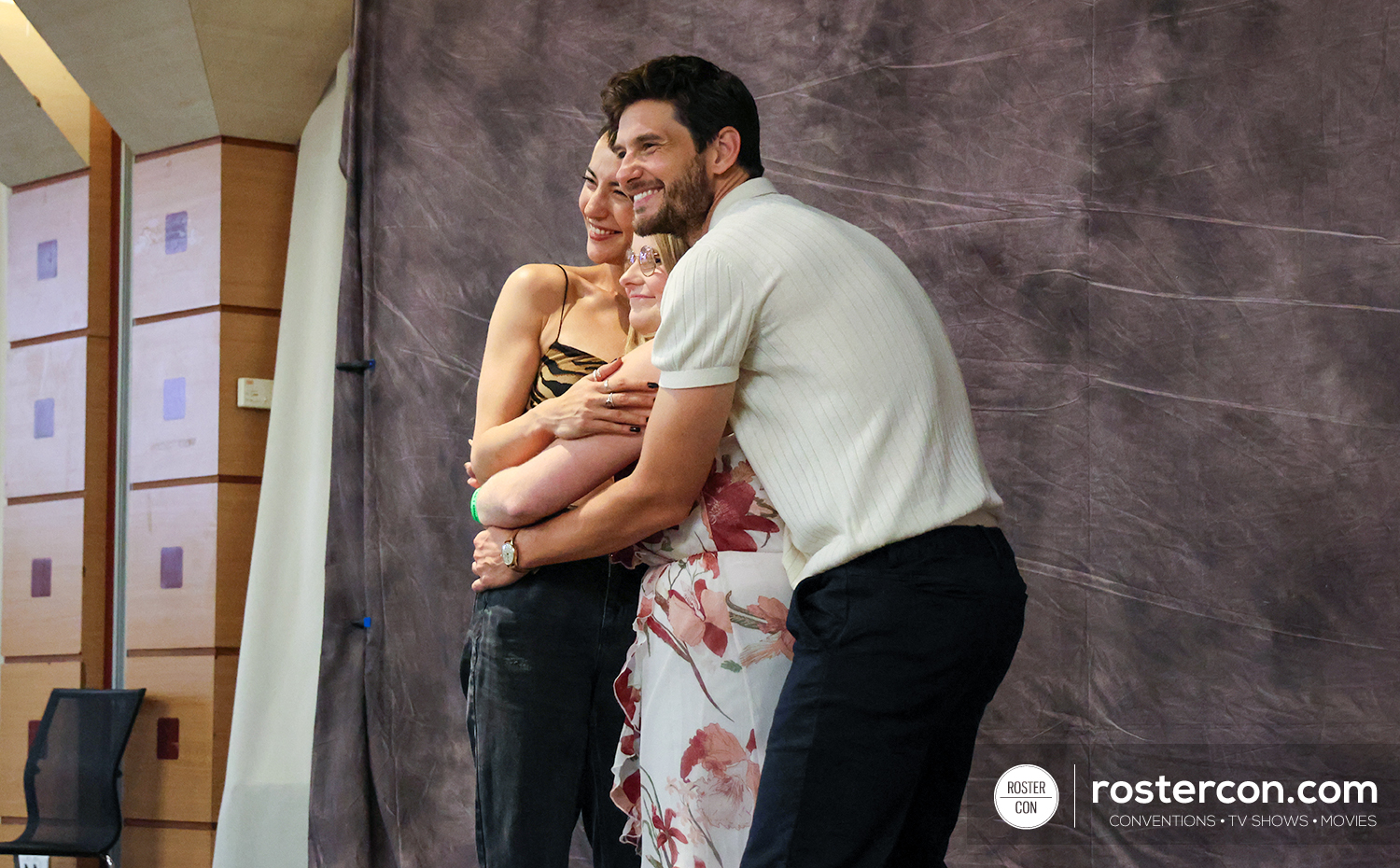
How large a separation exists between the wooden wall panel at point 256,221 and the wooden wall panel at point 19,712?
1518 mm

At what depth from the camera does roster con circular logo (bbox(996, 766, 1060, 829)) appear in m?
2.46

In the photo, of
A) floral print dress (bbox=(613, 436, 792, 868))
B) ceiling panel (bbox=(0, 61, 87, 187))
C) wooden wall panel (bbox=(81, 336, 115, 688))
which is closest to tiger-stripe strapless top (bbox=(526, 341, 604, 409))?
floral print dress (bbox=(613, 436, 792, 868))

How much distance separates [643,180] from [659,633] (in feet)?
1.72

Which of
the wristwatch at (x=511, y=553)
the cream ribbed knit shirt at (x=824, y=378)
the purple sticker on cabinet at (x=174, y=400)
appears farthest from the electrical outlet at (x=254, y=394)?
the cream ribbed knit shirt at (x=824, y=378)

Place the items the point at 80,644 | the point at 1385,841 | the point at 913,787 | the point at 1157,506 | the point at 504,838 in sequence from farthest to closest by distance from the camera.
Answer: the point at 80,644
the point at 1157,506
the point at 1385,841
the point at 504,838
the point at 913,787

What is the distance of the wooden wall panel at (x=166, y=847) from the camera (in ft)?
11.9

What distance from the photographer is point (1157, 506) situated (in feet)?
7.84

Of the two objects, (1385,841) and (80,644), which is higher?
(80,644)

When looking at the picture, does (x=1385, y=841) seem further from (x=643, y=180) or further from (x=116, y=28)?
(x=116, y=28)

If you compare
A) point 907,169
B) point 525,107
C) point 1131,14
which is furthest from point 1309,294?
point 525,107

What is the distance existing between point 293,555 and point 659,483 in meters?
2.65

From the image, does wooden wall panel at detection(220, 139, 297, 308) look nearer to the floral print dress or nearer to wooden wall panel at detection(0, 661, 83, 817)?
wooden wall panel at detection(0, 661, 83, 817)

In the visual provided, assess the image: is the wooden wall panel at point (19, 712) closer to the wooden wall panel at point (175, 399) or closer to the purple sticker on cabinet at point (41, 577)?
the purple sticker on cabinet at point (41, 577)

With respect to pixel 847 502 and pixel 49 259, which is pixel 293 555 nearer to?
pixel 49 259
